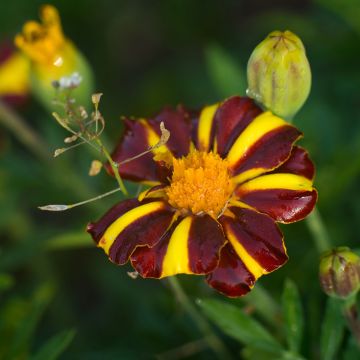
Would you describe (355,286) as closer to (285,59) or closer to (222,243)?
(222,243)

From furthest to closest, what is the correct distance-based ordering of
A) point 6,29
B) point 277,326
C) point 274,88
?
1. point 6,29
2. point 277,326
3. point 274,88

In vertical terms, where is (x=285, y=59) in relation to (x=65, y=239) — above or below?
above

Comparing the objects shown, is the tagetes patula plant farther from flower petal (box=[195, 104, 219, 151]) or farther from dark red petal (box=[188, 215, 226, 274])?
dark red petal (box=[188, 215, 226, 274])

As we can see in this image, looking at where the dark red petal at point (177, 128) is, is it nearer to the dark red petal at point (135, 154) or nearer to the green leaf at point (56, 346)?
the dark red petal at point (135, 154)

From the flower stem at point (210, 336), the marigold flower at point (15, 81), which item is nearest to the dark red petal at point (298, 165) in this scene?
the flower stem at point (210, 336)

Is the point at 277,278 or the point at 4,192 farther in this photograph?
the point at 4,192

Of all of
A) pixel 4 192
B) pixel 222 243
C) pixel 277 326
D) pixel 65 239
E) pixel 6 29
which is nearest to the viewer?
pixel 222 243

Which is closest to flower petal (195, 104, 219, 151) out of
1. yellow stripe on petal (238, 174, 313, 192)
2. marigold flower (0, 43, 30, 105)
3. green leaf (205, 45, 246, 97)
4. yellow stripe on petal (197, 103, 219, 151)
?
yellow stripe on petal (197, 103, 219, 151)

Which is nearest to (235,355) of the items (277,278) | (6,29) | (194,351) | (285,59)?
(194,351)
